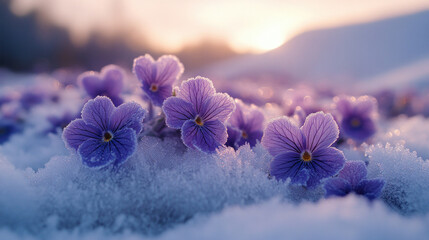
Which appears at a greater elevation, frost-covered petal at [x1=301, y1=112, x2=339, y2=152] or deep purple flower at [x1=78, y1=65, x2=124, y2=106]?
deep purple flower at [x1=78, y1=65, x2=124, y2=106]

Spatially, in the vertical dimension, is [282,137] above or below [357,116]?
below

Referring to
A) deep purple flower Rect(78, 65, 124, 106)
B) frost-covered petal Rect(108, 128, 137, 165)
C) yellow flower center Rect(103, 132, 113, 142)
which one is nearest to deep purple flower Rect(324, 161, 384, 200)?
frost-covered petal Rect(108, 128, 137, 165)

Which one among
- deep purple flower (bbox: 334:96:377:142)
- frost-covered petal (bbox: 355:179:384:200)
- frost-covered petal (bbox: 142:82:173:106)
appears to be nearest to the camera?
frost-covered petal (bbox: 355:179:384:200)

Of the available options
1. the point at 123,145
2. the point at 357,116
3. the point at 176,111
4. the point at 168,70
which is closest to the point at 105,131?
the point at 123,145

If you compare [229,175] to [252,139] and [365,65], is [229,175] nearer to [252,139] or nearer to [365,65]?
[252,139]

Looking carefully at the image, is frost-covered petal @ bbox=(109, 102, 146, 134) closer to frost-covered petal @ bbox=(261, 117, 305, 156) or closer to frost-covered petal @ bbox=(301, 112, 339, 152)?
frost-covered petal @ bbox=(261, 117, 305, 156)

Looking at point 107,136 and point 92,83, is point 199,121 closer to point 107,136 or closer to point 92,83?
point 107,136

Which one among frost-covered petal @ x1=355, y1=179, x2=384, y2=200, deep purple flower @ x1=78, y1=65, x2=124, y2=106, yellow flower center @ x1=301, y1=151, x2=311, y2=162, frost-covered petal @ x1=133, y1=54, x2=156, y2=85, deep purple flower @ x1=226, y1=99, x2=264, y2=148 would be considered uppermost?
deep purple flower @ x1=78, y1=65, x2=124, y2=106

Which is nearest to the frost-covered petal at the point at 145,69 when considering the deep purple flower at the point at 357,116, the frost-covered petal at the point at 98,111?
the frost-covered petal at the point at 98,111
